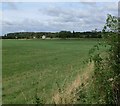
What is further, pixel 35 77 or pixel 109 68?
pixel 35 77

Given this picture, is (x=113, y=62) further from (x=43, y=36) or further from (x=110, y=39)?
(x=43, y=36)

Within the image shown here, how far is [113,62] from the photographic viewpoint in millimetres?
8023

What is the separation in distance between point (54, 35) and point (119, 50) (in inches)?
5259

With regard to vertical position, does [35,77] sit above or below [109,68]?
below

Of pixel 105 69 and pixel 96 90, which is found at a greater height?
pixel 105 69

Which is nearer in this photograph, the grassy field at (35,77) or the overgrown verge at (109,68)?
the overgrown verge at (109,68)

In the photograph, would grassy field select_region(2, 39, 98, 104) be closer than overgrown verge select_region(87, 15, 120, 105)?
No

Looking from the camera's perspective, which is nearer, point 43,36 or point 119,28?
point 119,28

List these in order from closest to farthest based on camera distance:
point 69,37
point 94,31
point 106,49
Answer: point 106,49 < point 94,31 < point 69,37

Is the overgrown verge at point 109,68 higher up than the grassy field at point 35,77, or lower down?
higher up

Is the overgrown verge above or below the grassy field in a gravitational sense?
above

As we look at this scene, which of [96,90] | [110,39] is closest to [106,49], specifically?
[110,39]

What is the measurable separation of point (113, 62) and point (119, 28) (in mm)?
926

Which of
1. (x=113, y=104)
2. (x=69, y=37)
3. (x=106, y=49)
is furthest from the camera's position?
(x=69, y=37)
